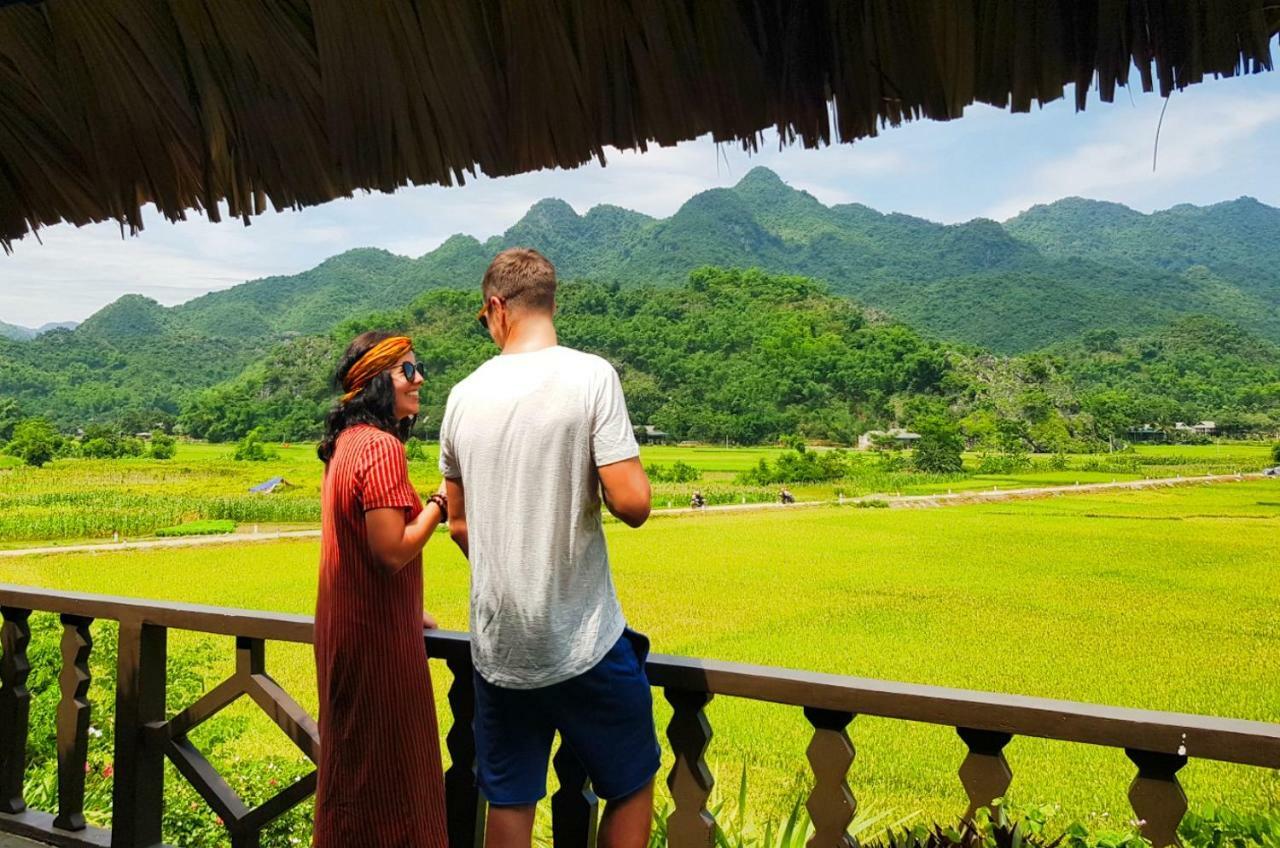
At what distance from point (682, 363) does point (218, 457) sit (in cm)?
1538

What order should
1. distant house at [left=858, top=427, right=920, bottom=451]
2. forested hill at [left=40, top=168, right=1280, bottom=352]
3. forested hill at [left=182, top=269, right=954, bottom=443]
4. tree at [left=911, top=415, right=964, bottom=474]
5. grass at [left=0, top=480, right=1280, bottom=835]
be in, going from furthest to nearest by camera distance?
forested hill at [left=40, top=168, right=1280, bottom=352] < distant house at [left=858, top=427, right=920, bottom=451] < tree at [left=911, top=415, right=964, bottom=474] < forested hill at [left=182, top=269, right=954, bottom=443] < grass at [left=0, top=480, right=1280, bottom=835]

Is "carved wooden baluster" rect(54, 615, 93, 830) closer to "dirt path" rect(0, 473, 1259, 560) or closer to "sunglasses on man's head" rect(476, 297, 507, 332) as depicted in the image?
"sunglasses on man's head" rect(476, 297, 507, 332)

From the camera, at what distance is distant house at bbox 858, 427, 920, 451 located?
3428 cm

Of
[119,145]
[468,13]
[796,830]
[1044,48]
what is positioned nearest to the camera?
[1044,48]

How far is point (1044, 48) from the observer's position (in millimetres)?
920

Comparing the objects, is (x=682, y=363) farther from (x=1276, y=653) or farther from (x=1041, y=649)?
(x=1276, y=653)

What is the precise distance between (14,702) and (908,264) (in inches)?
1951

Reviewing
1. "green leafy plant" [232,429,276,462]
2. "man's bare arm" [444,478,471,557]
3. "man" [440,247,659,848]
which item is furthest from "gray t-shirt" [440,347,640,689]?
"green leafy plant" [232,429,276,462]

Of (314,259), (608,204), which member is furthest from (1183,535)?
(314,259)

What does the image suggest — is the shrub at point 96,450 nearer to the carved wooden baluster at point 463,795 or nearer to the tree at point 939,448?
the tree at point 939,448

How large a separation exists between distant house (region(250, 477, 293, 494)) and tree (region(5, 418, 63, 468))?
16.7 ft

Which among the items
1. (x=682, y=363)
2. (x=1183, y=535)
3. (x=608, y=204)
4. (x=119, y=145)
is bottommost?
(x=1183, y=535)

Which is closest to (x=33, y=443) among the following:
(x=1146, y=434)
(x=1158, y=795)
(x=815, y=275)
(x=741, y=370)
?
(x=741, y=370)

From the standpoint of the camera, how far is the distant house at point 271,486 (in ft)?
80.3
